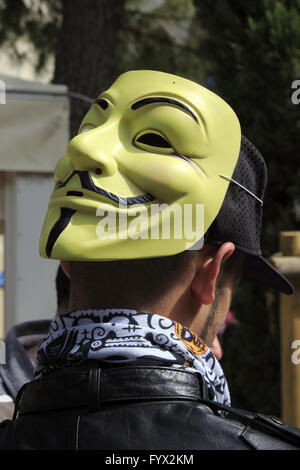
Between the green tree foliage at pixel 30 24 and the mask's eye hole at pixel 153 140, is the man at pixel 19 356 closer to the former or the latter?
the mask's eye hole at pixel 153 140

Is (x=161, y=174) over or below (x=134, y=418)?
over

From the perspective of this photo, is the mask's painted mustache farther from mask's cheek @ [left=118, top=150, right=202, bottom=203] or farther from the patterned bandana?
the patterned bandana

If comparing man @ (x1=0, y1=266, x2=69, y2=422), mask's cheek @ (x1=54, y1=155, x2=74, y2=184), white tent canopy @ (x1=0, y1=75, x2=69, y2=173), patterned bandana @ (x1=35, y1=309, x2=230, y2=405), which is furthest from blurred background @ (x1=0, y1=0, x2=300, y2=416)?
patterned bandana @ (x1=35, y1=309, x2=230, y2=405)

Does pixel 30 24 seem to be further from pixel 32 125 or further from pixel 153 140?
pixel 153 140

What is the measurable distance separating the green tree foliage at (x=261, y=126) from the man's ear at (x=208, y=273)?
2508 millimetres

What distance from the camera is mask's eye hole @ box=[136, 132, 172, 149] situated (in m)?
1.23

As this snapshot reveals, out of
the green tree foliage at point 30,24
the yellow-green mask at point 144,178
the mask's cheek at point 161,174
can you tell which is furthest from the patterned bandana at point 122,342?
the green tree foliage at point 30,24

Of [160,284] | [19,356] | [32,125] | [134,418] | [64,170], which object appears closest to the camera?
[134,418]

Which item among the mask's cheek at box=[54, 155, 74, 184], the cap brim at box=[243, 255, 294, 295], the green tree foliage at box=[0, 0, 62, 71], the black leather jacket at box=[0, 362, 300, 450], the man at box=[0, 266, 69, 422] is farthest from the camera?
the green tree foliage at box=[0, 0, 62, 71]

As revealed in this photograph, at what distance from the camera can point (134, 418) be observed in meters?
1.07

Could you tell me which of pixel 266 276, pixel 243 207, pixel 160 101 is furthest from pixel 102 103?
pixel 266 276

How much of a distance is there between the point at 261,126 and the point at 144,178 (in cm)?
270

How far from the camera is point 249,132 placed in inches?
148

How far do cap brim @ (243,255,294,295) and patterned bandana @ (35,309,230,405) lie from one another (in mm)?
410
